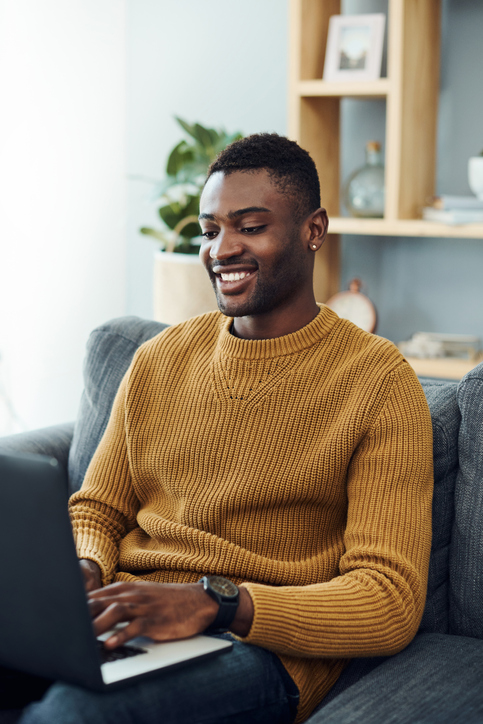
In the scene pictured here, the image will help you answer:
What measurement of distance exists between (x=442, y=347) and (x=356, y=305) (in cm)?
29

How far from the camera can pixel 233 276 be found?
123 centimetres

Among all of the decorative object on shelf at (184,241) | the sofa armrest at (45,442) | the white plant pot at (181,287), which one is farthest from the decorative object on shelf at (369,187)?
the sofa armrest at (45,442)

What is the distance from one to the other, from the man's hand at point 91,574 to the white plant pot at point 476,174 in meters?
1.49

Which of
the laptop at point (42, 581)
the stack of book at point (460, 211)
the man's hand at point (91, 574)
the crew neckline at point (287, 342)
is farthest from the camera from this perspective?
the stack of book at point (460, 211)

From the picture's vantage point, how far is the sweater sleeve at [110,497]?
49.9 inches

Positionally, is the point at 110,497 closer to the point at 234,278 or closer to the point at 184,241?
the point at 234,278

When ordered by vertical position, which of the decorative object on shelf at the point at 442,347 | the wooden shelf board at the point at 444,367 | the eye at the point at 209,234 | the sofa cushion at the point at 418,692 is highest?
the eye at the point at 209,234

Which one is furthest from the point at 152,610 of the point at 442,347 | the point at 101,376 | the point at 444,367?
the point at 442,347

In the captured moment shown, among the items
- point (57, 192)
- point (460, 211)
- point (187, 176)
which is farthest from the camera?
point (57, 192)

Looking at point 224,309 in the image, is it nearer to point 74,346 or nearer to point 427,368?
point 427,368

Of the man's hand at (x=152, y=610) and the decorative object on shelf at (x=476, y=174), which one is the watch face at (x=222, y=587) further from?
the decorative object on shelf at (x=476, y=174)

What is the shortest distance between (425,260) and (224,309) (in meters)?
1.38

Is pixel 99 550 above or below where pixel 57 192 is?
below

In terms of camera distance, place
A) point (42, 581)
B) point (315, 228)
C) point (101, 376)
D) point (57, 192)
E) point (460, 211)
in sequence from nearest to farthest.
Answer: point (42, 581), point (315, 228), point (101, 376), point (460, 211), point (57, 192)
